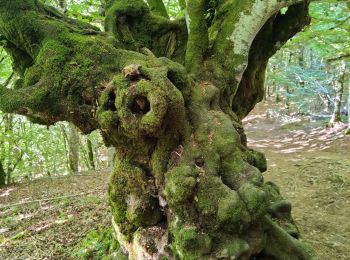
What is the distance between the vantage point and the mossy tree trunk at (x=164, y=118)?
117 inches

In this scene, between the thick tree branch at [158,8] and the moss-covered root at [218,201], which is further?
the thick tree branch at [158,8]

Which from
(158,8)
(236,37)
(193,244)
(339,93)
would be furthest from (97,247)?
(339,93)

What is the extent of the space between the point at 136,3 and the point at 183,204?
2935 mm

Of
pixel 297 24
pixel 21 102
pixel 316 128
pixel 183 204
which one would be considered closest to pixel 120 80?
pixel 21 102

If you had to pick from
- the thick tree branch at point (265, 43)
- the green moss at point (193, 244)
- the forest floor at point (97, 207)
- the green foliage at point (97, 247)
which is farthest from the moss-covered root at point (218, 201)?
the forest floor at point (97, 207)

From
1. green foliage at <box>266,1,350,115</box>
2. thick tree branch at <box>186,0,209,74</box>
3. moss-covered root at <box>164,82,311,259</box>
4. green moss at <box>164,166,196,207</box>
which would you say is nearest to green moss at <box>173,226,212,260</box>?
moss-covered root at <box>164,82,311,259</box>

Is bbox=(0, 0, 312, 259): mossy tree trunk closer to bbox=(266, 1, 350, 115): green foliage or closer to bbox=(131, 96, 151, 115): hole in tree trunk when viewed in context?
bbox=(131, 96, 151, 115): hole in tree trunk

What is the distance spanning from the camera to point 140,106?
3.16 meters

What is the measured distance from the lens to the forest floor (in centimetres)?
496

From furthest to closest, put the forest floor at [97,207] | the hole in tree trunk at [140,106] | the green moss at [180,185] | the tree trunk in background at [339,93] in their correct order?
1. the tree trunk in background at [339,93]
2. the forest floor at [97,207]
3. the hole in tree trunk at [140,106]
4. the green moss at [180,185]

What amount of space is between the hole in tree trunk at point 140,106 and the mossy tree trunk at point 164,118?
0.01 metres

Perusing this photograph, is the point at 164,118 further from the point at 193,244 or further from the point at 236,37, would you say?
the point at 236,37

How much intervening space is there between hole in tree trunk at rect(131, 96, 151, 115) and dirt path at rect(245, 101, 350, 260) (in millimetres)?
3320

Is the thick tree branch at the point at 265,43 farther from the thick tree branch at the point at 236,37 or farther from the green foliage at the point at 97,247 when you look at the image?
the green foliage at the point at 97,247
